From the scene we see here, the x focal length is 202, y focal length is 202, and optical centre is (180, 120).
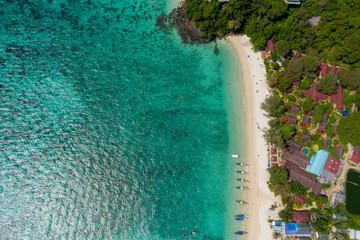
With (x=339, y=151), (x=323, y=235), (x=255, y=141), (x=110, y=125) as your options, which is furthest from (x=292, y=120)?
(x=110, y=125)

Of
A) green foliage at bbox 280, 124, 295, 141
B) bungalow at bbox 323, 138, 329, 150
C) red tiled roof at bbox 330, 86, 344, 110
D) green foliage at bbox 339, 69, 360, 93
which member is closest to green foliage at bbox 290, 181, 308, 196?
green foliage at bbox 280, 124, 295, 141

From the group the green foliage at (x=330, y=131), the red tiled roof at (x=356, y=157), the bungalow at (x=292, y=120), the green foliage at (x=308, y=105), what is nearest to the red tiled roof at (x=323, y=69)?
the green foliage at (x=308, y=105)

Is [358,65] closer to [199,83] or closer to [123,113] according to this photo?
[199,83]

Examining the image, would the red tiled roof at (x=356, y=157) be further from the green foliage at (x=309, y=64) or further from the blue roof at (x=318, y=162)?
the green foliage at (x=309, y=64)

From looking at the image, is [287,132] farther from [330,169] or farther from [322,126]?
[330,169]

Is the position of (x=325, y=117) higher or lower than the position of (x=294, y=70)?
lower

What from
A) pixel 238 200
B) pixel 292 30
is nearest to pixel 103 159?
pixel 238 200

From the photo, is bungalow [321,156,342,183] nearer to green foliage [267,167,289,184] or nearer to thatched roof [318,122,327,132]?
thatched roof [318,122,327,132]
